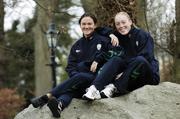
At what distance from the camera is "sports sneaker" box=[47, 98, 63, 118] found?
718 centimetres

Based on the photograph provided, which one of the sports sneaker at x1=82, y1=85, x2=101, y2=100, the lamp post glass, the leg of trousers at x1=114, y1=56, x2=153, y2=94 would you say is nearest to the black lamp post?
the lamp post glass

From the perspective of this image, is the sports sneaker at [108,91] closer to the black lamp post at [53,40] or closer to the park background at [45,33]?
the park background at [45,33]

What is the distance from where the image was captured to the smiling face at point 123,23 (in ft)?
25.5

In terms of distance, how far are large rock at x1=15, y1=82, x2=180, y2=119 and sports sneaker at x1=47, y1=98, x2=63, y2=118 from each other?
0.10 meters

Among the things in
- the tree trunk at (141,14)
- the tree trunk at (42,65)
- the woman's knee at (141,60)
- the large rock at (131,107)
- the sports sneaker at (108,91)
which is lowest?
the tree trunk at (42,65)

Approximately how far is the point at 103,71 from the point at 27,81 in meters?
21.3

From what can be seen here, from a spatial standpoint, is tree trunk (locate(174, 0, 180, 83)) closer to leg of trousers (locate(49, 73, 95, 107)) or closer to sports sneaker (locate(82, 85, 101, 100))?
leg of trousers (locate(49, 73, 95, 107))

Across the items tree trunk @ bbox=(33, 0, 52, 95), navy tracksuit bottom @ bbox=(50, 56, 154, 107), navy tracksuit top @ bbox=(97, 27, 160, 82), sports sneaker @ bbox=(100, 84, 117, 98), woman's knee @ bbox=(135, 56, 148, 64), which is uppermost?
navy tracksuit top @ bbox=(97, 27, 160, 82)

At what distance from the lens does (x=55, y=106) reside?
7.27 m

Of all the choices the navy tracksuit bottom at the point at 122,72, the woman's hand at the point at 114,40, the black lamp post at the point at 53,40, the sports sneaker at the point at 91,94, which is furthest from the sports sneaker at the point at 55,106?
the black lamp post at the point at 53,40

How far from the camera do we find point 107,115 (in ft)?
23.7

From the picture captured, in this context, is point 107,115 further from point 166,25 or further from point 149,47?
point 166,25

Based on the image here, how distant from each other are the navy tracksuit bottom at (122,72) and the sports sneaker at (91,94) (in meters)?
0.08

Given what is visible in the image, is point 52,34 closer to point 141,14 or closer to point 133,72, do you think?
point 141,14
